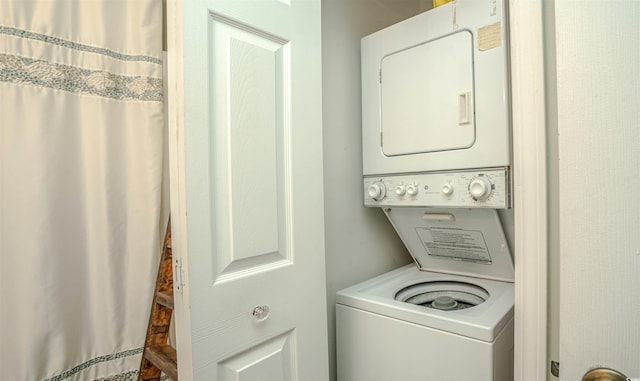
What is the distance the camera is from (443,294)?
1.90 meters

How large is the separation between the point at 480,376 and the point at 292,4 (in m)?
1.67

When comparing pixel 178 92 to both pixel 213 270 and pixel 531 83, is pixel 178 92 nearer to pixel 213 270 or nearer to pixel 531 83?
pixel 213 270

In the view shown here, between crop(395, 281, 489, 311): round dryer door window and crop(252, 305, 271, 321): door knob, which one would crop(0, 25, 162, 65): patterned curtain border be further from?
crop(395, 281, 489, 311): round dryer door window

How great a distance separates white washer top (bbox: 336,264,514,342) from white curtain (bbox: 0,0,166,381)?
1.08 meters

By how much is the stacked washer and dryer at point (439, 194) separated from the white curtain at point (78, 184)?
1.10 meters

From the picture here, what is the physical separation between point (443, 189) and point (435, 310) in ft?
1.91

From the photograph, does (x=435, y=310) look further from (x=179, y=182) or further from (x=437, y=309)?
(x=179, y=182)

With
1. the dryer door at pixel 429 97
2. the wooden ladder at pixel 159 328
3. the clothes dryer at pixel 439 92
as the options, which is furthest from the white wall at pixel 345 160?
the wooden ladder at pixel 159 328

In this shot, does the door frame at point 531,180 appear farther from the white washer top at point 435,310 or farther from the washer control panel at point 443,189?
the washer control panel at point 443,189

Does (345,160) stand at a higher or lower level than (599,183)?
higher

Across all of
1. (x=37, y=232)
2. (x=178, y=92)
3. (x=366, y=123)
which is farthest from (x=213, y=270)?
(x=366, y=123)

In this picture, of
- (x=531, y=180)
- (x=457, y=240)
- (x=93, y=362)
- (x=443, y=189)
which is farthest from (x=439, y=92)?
(x=93, y=362)

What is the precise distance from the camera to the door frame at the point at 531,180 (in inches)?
30.7

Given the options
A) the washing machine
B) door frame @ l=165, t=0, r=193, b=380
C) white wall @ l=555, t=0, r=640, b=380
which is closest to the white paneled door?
door frame @ l=165, t=0, r=193, b=380
